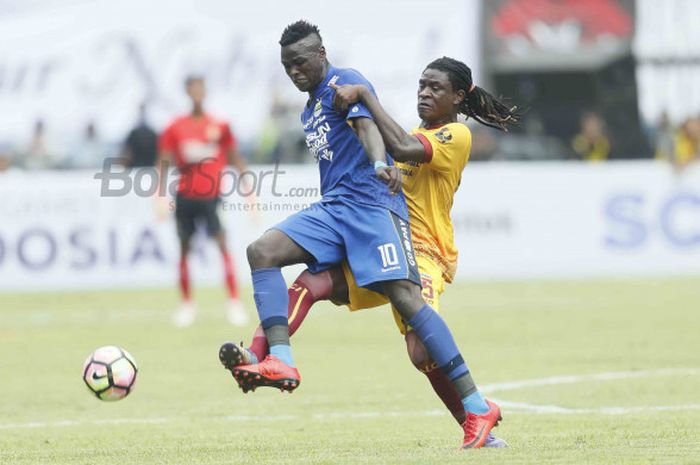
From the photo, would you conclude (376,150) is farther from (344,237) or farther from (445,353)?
(445,353)

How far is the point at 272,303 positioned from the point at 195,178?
28.8 feet

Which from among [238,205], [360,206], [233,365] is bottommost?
[233,365]

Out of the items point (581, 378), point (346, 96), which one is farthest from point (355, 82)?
point (581, 378)

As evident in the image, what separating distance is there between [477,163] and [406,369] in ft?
32.6

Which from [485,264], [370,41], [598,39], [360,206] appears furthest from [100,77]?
[360,206]

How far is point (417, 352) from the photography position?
7.85 m

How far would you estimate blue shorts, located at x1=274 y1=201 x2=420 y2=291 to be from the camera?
7.73 meters

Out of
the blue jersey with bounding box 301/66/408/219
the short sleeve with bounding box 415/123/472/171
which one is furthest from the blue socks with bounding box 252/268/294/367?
the short sleeve with bounding box 415/123/472/171

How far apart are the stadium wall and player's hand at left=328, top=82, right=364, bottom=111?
12547 mm

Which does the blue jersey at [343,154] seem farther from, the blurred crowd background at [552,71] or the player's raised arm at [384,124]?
the blurred crowd background at [552,71]

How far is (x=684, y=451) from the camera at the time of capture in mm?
7395

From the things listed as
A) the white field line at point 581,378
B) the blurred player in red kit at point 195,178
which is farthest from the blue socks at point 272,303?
the blurred player in red kit at point 195,178

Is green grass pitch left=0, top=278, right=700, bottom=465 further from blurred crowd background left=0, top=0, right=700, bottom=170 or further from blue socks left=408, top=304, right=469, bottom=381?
blurred crowd background left=0, top=0, right=700, bottom=170

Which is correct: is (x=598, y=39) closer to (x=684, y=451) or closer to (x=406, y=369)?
(x=406, y=369)
